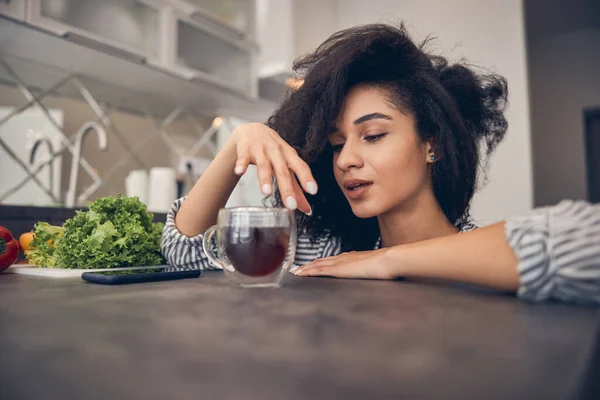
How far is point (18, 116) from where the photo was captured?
231 centimetres

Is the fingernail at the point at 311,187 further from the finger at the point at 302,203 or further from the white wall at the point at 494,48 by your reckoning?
the white wall at the point at 494,48

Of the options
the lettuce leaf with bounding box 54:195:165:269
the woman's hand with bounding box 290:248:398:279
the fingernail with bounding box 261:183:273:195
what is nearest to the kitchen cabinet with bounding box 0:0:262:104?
the lettuce leaf with bounding box 54:195:165:269

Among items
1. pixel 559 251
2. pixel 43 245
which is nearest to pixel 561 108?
pixel 559 251

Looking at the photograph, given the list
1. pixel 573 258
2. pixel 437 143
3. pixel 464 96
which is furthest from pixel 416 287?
pixel 464 96

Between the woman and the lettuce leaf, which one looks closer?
the lettuce leaf

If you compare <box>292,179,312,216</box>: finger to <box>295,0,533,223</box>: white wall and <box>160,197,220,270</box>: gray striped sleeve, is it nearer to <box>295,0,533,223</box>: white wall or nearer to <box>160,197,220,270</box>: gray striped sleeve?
<box>160,197,220,270</box>: gray striped sleeve

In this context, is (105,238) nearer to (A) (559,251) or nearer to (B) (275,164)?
(B) (275,164)

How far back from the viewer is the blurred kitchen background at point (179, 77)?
2287 millimetres

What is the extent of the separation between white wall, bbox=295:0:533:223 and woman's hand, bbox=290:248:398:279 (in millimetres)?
2358

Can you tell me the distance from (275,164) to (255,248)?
0.28 metres

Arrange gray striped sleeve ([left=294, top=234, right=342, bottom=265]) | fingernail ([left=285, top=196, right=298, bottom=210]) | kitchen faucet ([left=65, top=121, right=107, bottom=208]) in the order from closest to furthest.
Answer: fingernail ([left=285, top=196, right=298, bottom=210]) < gray striped sleeve ([left=294, top=234, right=342, bottom=265]) < kitchen faucet ([left=65, top=121, right=107, bottom=208])

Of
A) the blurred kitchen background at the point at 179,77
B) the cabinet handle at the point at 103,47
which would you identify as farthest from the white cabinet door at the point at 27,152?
the cabinet handle at the point at 103,47

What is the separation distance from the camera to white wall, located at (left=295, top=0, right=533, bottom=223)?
300 centimetres

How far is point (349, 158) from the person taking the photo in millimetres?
1164
